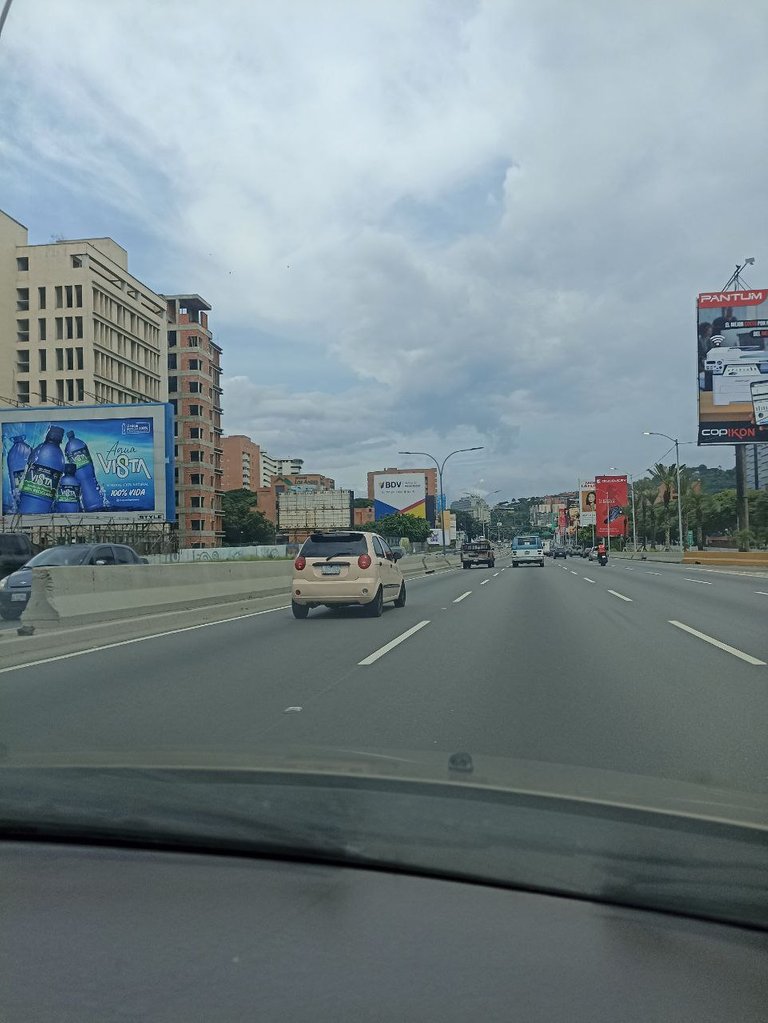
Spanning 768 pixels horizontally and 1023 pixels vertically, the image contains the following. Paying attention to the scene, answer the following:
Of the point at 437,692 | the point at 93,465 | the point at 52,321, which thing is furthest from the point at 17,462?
the point at 437,692

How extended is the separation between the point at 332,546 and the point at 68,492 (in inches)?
1614

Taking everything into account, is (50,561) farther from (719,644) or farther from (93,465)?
(93,465)

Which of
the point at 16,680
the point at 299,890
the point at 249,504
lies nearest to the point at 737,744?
the point at 299,890

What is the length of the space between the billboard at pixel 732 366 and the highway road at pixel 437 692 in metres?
33.8

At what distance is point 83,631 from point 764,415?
41586mm

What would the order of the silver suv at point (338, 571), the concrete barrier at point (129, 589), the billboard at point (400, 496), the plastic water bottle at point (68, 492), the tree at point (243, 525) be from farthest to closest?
the billboard at point (400, 496) → the tree at point (243, 525) → the plastic water bottle at point (68, 492) → the silver suv at point (338, 571) → the concrete barrier at point (129, 589)

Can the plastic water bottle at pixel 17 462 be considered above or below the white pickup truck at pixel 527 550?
above

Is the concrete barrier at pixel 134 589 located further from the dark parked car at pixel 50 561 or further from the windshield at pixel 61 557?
the windshield at pixel 61 557

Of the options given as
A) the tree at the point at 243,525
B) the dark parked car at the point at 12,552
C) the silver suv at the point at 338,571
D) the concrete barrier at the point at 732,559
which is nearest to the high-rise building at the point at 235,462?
the tree at the point at 243,525

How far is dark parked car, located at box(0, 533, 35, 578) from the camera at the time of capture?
21.2 meters

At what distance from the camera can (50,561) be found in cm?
1878

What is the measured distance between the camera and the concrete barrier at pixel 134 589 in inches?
545

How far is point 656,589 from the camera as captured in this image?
24938 mm

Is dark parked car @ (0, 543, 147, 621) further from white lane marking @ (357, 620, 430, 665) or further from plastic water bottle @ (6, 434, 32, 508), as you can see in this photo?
plastic water bottle @ (6, 434, 32, 508)
